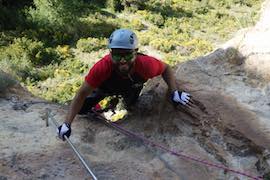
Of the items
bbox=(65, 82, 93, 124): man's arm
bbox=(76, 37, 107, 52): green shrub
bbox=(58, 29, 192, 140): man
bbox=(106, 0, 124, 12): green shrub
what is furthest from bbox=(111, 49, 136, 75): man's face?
bbox=(106, 0, 124, 12): green shrub

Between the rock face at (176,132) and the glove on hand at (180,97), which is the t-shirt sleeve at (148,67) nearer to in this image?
the glove on hand at (180,97)

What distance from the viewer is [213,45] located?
19594 millimetres

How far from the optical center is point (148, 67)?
575 cm

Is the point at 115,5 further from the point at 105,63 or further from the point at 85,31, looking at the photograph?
the point at 105,63

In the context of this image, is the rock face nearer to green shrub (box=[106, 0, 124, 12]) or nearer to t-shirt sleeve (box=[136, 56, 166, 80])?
t-shirt sleeve (box=[136, 56, 166, 80])

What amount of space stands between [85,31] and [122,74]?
15.1 m

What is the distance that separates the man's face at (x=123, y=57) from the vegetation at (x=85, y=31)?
7.97 meters

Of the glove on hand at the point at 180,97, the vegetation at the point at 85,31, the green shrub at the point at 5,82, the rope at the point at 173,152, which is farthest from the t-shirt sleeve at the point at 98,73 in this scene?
the vegetation at the point at 85,31

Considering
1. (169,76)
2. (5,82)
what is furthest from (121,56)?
(5,82)

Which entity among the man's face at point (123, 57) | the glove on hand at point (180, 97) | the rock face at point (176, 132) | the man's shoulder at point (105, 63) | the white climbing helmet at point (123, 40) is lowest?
the rock face at point (176, 132)

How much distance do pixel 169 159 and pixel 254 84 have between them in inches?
82.8

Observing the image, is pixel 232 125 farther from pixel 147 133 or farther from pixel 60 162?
pixel 60 162

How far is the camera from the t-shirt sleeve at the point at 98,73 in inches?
215

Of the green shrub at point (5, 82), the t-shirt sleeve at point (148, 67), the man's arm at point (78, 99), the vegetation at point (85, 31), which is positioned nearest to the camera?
the man's arm at point (78, 99)
